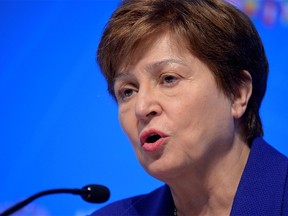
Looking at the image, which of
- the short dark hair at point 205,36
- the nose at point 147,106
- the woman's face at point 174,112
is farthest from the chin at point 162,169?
the short dark hair at point 205,36

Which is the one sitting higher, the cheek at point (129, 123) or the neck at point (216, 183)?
the cheek at point (129, 123)

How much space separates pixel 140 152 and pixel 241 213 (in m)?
0.26

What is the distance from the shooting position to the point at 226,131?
4.00 feet

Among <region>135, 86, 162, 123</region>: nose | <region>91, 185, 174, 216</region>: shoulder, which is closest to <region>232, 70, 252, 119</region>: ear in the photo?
<region>135, 86, 162, 123</region>: nose

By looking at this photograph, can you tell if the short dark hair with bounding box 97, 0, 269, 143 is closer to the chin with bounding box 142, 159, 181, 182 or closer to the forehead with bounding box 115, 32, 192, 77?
the forehead with bounding box 115, 32, 192, 77

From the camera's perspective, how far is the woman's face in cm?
115

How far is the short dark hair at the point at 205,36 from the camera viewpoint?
1223mm

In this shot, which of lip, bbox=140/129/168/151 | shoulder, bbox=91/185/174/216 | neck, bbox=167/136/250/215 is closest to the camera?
lip, bbox=140/129/168/151

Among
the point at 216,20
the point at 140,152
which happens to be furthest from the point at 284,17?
the point at 140,152

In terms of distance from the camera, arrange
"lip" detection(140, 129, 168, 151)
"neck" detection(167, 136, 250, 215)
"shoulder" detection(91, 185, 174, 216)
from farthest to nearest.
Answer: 1. "shoulder" detection(91, 185, 174, 216)
2. "neck" detection(167, 136, 250, 215)
3. "lip" detection(140, 129, 168, 151)

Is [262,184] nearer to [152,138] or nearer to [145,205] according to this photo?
[152,138]

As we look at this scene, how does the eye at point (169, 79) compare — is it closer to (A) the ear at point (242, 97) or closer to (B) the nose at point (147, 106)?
(B) the nose at point (147, 106)

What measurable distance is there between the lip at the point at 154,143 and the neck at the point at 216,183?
0.38ft

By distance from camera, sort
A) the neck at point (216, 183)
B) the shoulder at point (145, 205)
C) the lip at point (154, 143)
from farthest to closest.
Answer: the shoulder at point (145, 205) < the neck at point (216, 183) < the lip at point (154, 143)
